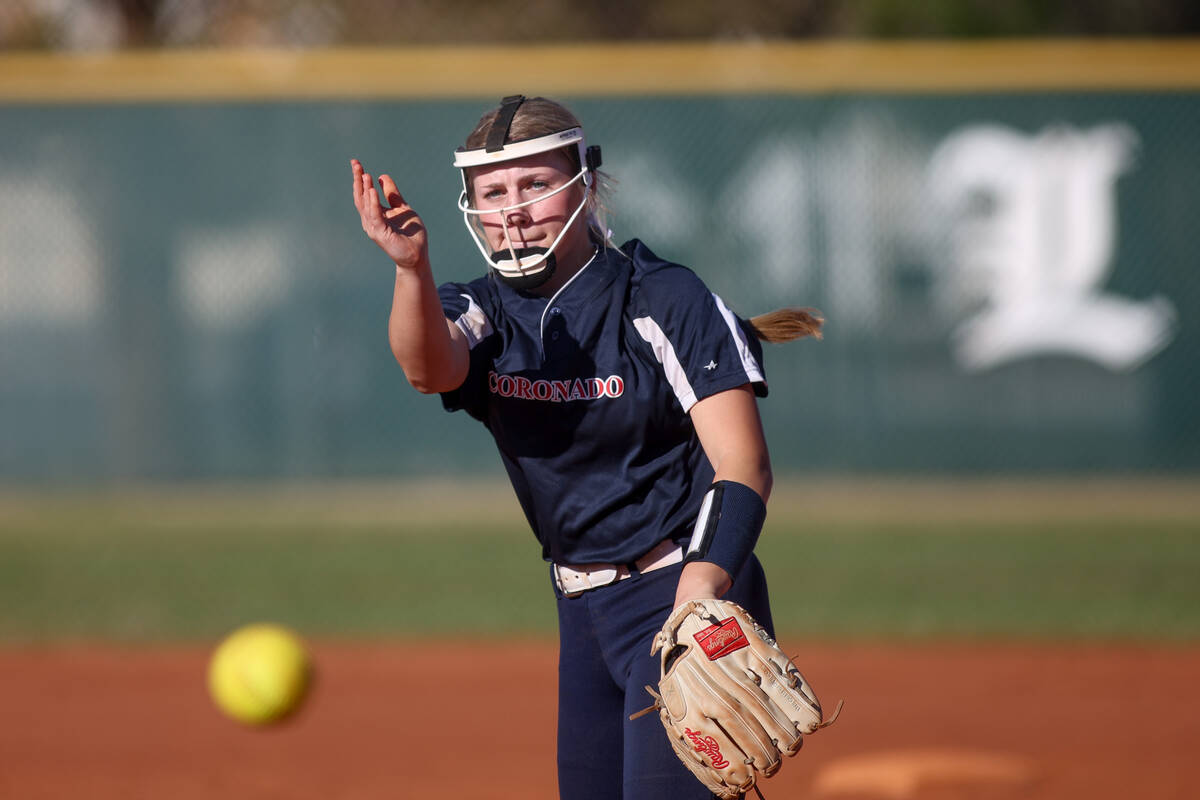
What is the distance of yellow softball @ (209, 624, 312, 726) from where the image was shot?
4258 mm

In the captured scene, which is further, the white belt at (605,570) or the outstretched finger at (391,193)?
the white belt at (605,570)

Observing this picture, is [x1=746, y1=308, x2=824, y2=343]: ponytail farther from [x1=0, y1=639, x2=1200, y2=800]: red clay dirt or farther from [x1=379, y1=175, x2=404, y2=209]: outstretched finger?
[x1=0, y1=639, x2=1200, y2=800]: red clay dirt

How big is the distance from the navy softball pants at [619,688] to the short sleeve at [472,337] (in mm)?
456

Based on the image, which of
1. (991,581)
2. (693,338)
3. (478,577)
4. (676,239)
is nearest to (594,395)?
(693,338)

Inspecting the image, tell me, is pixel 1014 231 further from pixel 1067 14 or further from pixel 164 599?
pixel 164 599

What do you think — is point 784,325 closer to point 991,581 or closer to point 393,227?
point 393,227

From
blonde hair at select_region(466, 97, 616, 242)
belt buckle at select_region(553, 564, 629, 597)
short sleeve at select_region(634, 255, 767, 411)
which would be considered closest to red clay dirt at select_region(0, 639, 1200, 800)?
belt buckle at select_region(553, 564, 629, 597)

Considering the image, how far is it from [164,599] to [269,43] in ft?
18.3

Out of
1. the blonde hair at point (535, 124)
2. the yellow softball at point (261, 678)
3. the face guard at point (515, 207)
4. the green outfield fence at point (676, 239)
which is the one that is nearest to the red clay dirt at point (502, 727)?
the yellow softball at point (261, 678)

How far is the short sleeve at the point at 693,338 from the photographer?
8.02 ft

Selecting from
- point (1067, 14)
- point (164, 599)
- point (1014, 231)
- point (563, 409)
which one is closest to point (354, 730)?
point (164, 599)

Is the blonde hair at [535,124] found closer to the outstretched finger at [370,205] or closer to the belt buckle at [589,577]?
the outstretched finger at [370,205]

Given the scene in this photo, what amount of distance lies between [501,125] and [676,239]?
699 centimetres

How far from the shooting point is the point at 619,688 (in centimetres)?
271
